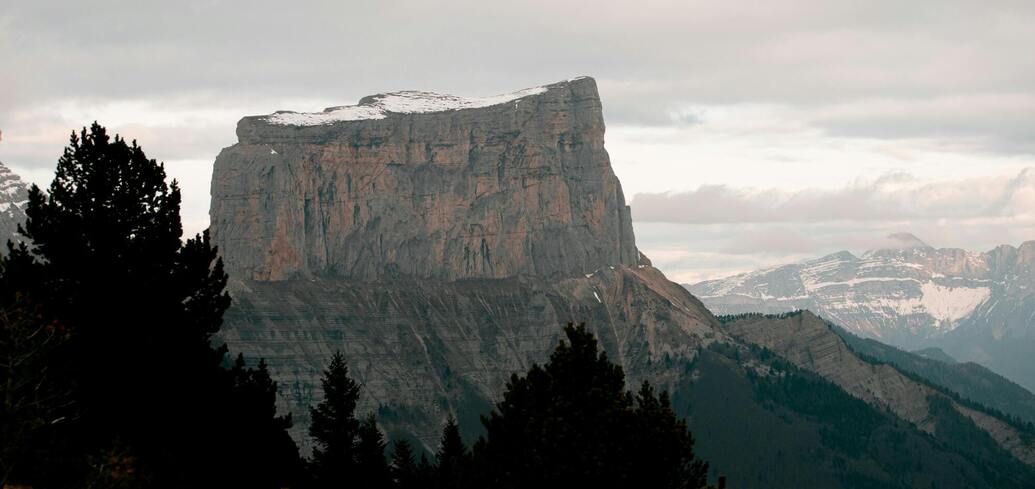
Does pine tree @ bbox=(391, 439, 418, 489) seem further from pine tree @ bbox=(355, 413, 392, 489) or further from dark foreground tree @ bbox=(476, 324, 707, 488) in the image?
dark foreground tree @ bbox=(476, 324, 707, 488)

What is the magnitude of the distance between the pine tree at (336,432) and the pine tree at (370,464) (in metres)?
0.58

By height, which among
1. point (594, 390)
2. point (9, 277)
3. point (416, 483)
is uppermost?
point (9, 277)

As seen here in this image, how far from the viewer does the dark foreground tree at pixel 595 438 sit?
61.3 m

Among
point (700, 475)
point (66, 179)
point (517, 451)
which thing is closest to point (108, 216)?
point (66, 179)

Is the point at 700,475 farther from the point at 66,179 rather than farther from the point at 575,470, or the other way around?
the point at 66,179

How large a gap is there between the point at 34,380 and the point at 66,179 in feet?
65.5

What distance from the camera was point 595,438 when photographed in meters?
61.5

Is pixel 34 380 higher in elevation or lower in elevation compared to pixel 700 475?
higher

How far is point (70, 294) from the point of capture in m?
59.5

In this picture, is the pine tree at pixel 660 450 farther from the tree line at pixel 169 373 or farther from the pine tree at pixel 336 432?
the pine tree at pixel 336 432

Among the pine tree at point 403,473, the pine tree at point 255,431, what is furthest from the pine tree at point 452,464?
the pine tree at point 255,431

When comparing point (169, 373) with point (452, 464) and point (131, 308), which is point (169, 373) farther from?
point (452, 464)

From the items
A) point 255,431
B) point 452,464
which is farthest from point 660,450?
point 452,464

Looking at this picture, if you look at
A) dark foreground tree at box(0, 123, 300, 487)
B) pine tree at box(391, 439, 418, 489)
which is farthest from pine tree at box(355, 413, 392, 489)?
dark foreground tree at box(0, 123, 300, 487)
